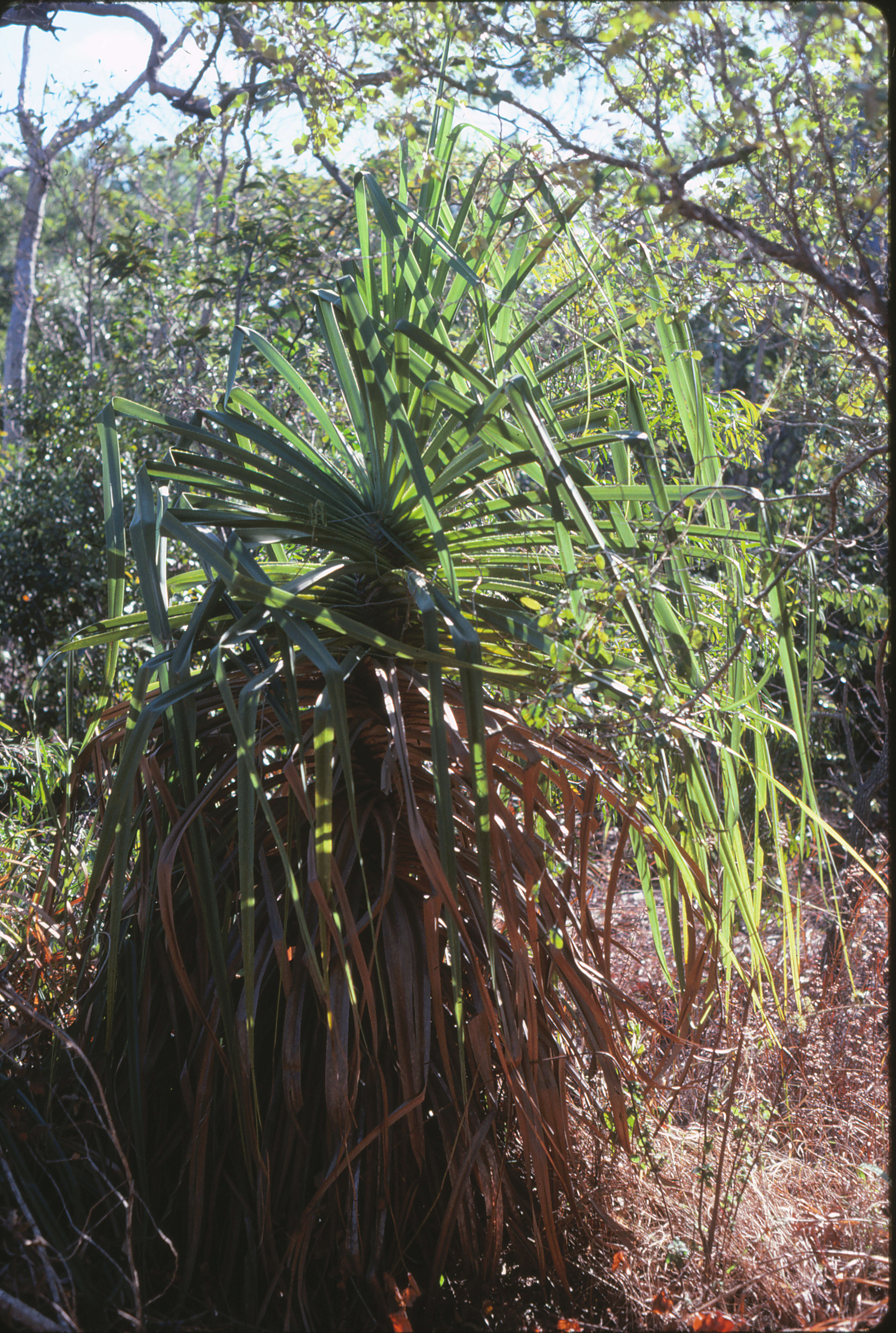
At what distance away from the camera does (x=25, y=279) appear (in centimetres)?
941

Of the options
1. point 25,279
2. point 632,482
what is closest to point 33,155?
point 25,279

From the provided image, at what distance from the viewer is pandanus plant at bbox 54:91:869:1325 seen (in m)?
1.55

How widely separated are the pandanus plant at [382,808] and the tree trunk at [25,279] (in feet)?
25.0

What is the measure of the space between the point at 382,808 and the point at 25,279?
9590 mm

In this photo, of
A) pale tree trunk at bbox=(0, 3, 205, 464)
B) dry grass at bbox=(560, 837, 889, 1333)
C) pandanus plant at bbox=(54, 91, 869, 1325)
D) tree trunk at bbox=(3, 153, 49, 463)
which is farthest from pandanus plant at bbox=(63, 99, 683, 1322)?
tree trunk at bbox=(3, 153, 49, 463)

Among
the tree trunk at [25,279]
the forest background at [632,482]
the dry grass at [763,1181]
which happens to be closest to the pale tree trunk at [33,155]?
the tree trunk at [25,279]

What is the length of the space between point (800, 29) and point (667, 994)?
2.96m

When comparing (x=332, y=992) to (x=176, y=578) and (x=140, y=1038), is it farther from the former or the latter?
(x=176, y=578)

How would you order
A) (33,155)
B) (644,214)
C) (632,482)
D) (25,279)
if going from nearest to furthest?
1. (644,214)
2. (632,482)
3. (33,155)
4. (25,279)

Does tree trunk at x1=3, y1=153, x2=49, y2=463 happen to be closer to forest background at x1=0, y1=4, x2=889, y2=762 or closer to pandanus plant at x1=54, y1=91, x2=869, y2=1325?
forest background at x1=0, y1=4, x2=889, y2=762

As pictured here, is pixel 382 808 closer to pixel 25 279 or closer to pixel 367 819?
pixel 367 819

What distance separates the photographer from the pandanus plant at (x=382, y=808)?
1546 millimetres

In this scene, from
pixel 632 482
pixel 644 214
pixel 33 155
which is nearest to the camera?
pixel 644 214

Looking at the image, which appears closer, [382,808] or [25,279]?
[382,808]
